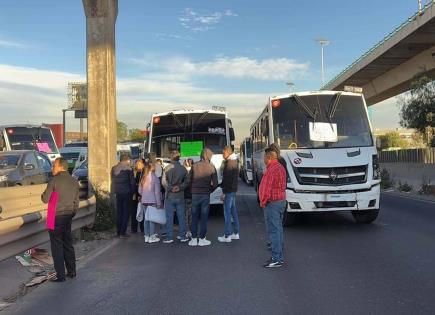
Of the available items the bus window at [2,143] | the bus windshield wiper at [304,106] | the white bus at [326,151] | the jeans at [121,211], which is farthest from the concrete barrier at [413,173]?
the bus window at [2,143]

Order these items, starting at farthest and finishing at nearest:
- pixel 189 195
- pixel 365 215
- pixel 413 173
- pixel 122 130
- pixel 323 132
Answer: pixel 122 130
pixel 413 173
pixel 365 215
pixel 323 132
pixel 189 195

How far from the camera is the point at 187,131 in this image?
1570 cm

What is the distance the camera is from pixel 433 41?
28422 millimetres

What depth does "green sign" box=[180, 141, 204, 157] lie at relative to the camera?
15281 mm

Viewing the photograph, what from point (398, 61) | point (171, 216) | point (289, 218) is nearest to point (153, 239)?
point (171, 216)

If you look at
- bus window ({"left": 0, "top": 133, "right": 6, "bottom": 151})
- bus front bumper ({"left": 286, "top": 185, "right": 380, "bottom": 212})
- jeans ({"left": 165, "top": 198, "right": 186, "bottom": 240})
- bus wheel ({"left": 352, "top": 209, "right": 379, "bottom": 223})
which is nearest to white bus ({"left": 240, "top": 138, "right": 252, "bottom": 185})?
bus window ({"left": 0, "top": 133, "right": 6, "bottom": 151})

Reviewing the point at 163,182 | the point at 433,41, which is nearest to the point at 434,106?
the point at 433,41

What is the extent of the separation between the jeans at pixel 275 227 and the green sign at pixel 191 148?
696 cm

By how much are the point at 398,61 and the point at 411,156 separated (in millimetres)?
6704

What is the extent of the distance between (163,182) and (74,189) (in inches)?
138

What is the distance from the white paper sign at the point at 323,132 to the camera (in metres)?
12.2

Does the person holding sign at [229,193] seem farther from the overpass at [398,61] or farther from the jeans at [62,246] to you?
the overpass at [398,61]

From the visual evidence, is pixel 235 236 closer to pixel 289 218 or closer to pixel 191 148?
pixel 289 218

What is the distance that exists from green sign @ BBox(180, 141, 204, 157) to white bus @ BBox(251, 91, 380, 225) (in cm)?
238
